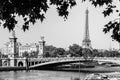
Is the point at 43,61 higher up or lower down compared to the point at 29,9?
higher up

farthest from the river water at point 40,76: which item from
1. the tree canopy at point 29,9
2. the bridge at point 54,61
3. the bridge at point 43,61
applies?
the tree canopy at point 29,9

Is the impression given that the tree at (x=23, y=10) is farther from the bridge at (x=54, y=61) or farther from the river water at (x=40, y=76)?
the bridge at (x=54, y=61)

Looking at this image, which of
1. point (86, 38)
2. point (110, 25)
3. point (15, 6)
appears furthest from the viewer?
point (86, 38)

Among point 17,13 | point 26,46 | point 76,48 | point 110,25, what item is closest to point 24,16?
point 17,13

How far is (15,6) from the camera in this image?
282 cm

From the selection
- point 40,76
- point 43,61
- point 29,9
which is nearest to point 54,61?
point 43,61

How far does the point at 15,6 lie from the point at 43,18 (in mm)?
359

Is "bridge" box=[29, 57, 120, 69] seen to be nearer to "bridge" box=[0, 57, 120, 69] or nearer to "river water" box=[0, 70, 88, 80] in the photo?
"bridge" box=[0, 57, 120, 69]

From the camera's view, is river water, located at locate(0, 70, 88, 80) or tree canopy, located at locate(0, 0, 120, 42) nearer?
tree canopy, located at locate(0, 0, 120, 42)

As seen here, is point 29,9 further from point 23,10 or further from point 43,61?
point 43,61

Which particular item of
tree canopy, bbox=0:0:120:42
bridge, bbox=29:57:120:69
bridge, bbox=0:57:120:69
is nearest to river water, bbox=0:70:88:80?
bridge, bbox=29:57:120:69

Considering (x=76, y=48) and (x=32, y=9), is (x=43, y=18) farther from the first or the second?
(x=76, y=48)

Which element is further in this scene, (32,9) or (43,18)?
(43,18)

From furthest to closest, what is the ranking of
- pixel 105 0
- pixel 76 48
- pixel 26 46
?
pixel 26 46
pixel 76 48
pixel 105 0
